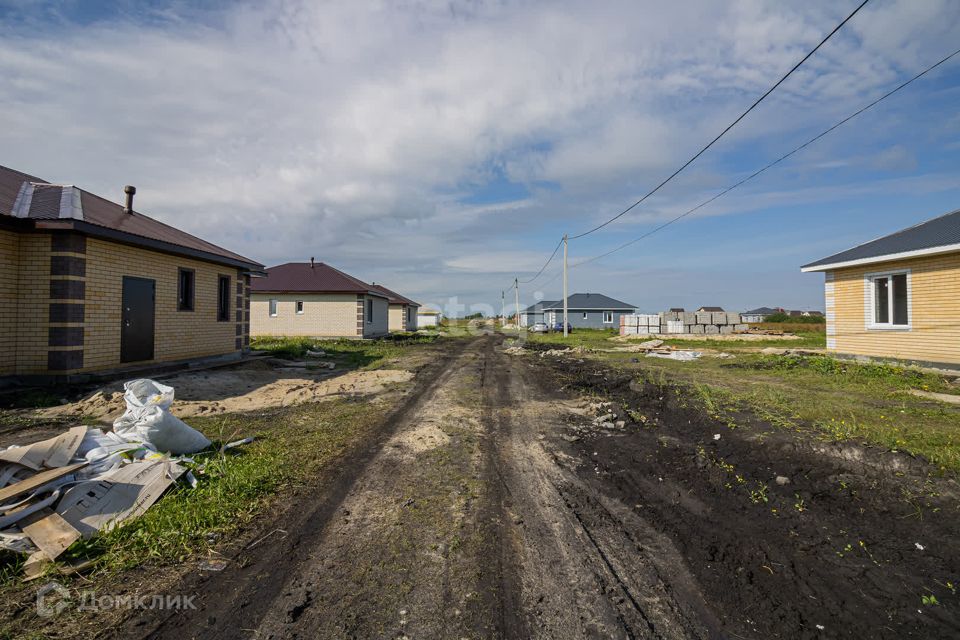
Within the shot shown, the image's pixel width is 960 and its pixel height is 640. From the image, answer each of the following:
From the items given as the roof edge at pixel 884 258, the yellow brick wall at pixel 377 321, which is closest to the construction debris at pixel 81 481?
the roof edge at pixel 884 258

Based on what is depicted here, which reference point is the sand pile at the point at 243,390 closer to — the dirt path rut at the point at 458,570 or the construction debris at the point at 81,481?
the construction debris at the point at 81,481

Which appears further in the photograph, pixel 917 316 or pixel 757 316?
pixel 757 316

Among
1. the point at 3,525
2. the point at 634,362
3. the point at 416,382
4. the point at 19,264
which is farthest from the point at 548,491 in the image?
the point at 634,362

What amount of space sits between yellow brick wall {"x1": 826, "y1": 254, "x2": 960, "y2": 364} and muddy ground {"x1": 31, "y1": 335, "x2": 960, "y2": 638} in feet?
31.4

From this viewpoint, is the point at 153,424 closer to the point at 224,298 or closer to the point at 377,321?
the point at 224,298

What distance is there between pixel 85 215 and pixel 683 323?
36546mm

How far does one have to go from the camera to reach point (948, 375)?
35.7 ft

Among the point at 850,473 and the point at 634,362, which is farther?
the point at 634,362

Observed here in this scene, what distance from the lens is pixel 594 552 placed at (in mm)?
3305

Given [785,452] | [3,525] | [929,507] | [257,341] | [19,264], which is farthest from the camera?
[257,341]

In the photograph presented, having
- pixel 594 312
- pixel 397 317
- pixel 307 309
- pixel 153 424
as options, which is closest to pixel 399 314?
pixel 397 317

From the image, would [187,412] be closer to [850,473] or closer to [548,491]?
[548,491]

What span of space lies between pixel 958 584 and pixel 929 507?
1226mm

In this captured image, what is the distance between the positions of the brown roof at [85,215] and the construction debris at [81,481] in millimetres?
6012
